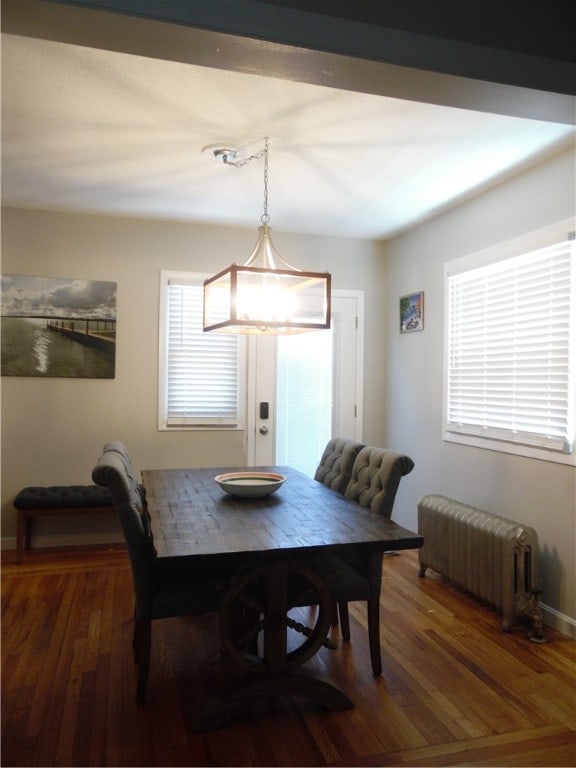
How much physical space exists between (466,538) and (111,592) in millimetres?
2168

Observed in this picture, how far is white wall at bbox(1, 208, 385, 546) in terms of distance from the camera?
420 cm

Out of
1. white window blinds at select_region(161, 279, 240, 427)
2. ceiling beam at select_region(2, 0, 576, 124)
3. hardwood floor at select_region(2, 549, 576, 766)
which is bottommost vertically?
hardwood floor at select_region(2, 549, 576, 766)

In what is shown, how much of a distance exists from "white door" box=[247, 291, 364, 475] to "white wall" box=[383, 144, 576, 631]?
13.3 inches

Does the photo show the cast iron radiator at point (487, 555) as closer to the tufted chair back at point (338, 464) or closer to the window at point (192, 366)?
the tufted chair back at point (338, 464)

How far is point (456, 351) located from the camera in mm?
3912

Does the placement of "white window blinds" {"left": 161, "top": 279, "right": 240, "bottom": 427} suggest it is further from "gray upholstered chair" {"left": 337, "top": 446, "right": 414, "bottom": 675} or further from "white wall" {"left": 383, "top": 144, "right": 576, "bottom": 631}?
"gray upholstered chair" {"left": 337, "top": 446, "right": 414, "bottom": 675}

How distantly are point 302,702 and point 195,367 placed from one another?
111 inches

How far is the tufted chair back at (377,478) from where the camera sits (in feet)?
8.47

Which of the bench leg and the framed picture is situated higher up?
the framed picture

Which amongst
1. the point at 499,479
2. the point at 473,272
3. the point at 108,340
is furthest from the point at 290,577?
the point at 108,340

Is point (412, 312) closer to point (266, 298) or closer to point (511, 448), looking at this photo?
point (511, 448)

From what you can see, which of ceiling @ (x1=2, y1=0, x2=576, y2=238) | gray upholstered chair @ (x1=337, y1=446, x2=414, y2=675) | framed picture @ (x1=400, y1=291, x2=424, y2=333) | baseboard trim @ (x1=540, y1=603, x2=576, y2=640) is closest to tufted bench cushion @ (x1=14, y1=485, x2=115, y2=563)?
gray upholstered chair @ (x1=337, y1=446, x2=414, y2=675)

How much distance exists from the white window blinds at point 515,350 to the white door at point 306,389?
41.7 inches

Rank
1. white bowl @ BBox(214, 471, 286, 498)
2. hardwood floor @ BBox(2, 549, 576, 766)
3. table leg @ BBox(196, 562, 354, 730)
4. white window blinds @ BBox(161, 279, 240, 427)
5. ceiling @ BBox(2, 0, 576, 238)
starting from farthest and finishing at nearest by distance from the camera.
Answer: white window blinds @ BBox(161, 279, 240, 427) < white bowl @ BBox(214, 471, 286, 498) < ceiling @ BBox(2, 0, 576, 238) < table leg @ BBox(196, 562, 354, 730) < hardwood floor @ BBox(2, 549, 576, 766)
